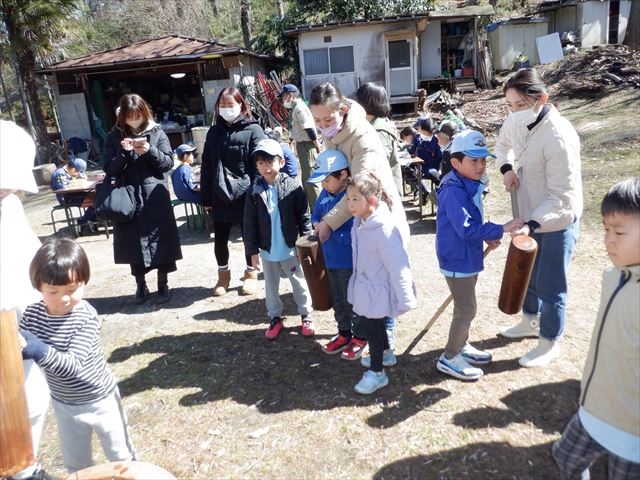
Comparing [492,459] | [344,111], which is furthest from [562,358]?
[344,111]

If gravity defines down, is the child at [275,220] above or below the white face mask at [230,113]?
below

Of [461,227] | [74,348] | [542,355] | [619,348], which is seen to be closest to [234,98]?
[461,227]

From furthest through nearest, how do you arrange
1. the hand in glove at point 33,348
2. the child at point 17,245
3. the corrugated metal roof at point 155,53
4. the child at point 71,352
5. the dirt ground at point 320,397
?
1. the corrugated metal roof at point 155,53
2. the dirt ground at point 320,397
3. the child at point 17,245
4. the child at point 71,352
5. the hand in glove at point 33,348

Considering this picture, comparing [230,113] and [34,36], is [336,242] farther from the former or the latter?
[34,36]

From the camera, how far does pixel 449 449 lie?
2.69 metres

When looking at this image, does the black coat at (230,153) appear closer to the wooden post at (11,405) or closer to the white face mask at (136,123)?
the white face mask at (136,123)

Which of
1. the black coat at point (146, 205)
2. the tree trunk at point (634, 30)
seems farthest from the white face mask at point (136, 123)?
Answer: the tree trunk at point (634, 30)

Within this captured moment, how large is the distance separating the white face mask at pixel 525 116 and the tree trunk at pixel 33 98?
53.9 feet

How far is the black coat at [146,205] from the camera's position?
457 cm

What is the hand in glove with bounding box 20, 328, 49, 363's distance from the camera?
199cm

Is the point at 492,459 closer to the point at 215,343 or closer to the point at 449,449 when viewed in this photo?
the point at 449,449

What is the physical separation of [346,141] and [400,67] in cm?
1665

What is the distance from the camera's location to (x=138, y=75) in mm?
17406

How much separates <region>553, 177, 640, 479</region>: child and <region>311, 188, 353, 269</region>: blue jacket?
1672 millimetres
